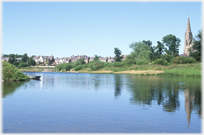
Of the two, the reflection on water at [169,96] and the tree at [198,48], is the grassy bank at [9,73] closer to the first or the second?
the reflection on water at [169,96]

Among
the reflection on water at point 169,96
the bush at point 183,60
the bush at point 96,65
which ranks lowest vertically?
the reflection on water at point 169,96

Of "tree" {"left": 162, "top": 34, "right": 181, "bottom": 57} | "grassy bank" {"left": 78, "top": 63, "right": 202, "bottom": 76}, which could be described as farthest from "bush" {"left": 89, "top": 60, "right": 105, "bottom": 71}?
"tree" {"left": 162, "top": 34, "right": 181, "bottom": 57}

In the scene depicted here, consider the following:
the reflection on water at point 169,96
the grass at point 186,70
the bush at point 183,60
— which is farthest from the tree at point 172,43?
the reflection on water at point 169,96

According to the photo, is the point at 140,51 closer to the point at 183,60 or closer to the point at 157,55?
the point at 157,55

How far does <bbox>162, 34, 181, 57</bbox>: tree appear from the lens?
117 m

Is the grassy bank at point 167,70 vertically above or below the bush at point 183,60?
below

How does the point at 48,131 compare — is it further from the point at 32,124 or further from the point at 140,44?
the point at 140,44

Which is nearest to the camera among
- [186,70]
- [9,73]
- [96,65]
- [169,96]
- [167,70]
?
[169,96]

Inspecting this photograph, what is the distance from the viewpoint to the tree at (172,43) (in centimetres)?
11725

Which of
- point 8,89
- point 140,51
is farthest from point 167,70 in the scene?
point 8,89

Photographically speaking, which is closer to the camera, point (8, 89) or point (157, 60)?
point (8, 89)

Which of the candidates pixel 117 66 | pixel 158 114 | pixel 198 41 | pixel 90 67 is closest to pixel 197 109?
pixel 158 114

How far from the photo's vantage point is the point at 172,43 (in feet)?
388

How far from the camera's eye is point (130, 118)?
623 inches
